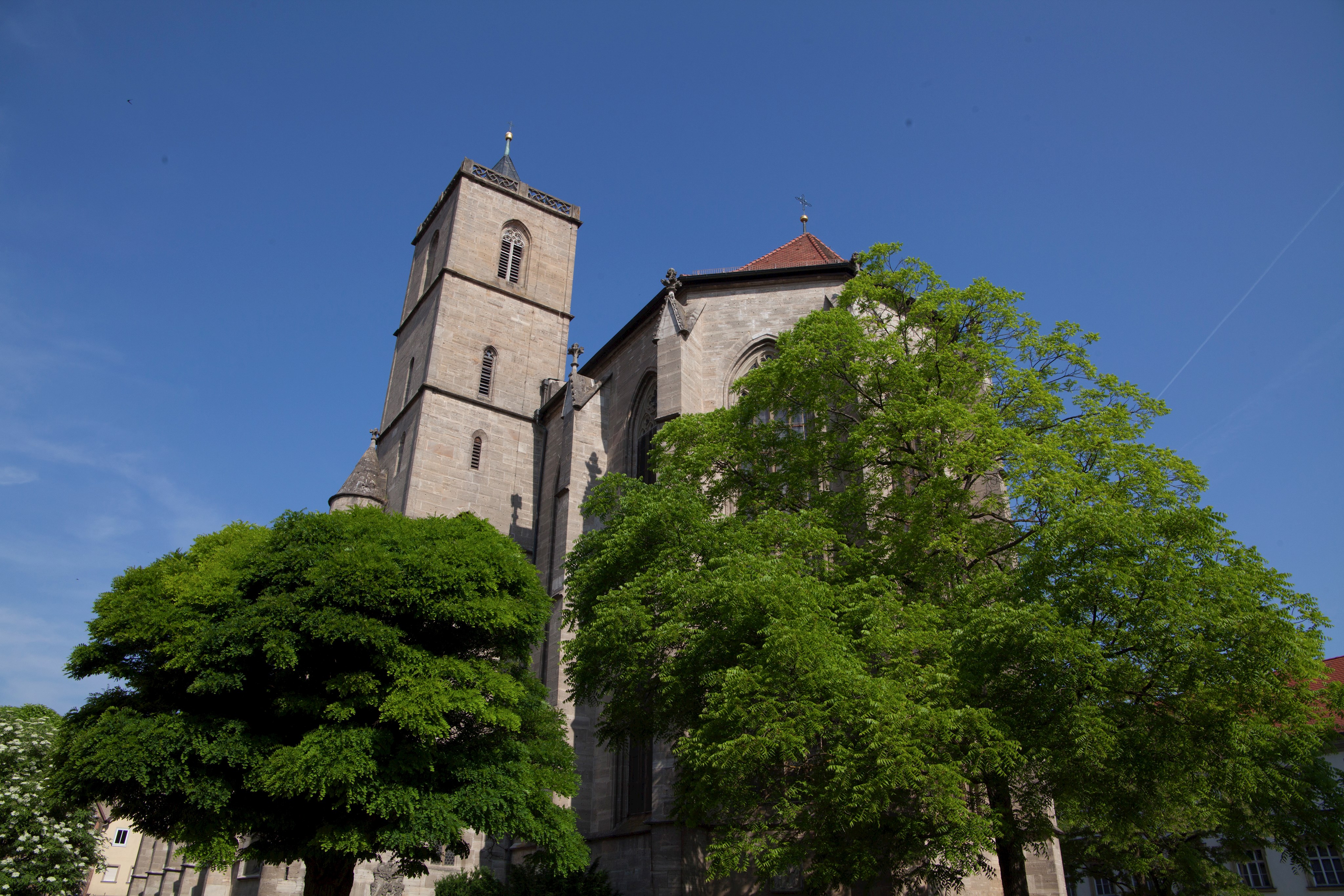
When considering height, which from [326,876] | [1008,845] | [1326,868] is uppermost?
[1326,868]

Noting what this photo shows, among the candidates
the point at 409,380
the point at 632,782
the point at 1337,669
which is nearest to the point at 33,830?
the point at 632,782

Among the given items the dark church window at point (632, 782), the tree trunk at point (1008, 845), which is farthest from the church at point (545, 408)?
the tree trunk at point (1008, 845)

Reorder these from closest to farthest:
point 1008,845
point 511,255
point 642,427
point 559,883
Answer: point 1008,845 < point 559,883 < point 642,427 < point 511,255

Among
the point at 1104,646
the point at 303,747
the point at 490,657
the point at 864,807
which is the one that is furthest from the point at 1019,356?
the point at 303,747

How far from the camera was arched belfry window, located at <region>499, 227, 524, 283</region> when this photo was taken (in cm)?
3145

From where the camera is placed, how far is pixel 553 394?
2877cm

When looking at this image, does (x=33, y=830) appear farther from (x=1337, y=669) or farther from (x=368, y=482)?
(x=1337, y=669)

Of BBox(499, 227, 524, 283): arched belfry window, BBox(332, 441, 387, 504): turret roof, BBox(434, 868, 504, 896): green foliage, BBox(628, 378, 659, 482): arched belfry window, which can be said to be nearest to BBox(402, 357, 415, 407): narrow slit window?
BBox(332, 441, 387, 504): turret roof

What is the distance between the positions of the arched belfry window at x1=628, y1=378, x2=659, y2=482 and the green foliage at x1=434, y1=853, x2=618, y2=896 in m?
8.76

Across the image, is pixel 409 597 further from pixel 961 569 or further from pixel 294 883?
→ pixel 294 883

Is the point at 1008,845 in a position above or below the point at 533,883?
above

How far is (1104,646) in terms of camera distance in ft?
31.3

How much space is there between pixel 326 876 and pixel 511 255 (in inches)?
927

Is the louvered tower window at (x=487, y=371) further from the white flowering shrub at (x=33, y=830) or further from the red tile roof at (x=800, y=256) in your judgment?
the white flowering shrub at (x=33, y=830)
